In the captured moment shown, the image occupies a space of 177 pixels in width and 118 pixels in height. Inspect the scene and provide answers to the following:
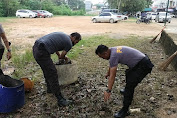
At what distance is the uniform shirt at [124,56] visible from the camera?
2.69 metres

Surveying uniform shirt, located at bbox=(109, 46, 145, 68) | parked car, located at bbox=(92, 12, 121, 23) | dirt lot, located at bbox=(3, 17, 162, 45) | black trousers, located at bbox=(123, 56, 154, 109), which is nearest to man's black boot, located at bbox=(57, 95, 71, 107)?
black trousers, located at bbox=(123, 56, 154, 109)

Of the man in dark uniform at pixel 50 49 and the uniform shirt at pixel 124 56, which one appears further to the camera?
the man in dark uniform at pixel 50 49

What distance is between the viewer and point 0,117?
3102mm

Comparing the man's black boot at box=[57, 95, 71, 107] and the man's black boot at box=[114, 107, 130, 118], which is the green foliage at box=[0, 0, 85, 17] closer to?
the man's black boot at box=[57, 95, 71, 107]

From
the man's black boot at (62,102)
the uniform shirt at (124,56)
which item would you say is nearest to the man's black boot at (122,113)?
the uniform shirt at (124,56)

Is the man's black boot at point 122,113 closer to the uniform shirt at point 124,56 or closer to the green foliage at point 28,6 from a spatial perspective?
the uniform shirt at point 124,56

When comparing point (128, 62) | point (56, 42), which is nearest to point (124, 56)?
point (128, 62)

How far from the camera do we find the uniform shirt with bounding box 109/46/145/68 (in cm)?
269

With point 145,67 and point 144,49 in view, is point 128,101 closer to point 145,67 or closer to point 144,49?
point 145,67

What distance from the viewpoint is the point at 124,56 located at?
9.07 ft

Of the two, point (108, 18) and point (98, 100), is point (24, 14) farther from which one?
point (98, 100)

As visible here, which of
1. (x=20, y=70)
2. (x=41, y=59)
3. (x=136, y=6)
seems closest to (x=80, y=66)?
(x=20, y=70)

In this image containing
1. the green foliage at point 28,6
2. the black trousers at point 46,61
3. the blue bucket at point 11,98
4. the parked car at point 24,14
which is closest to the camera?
the blue bucket at point 11,98

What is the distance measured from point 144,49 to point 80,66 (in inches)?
143
